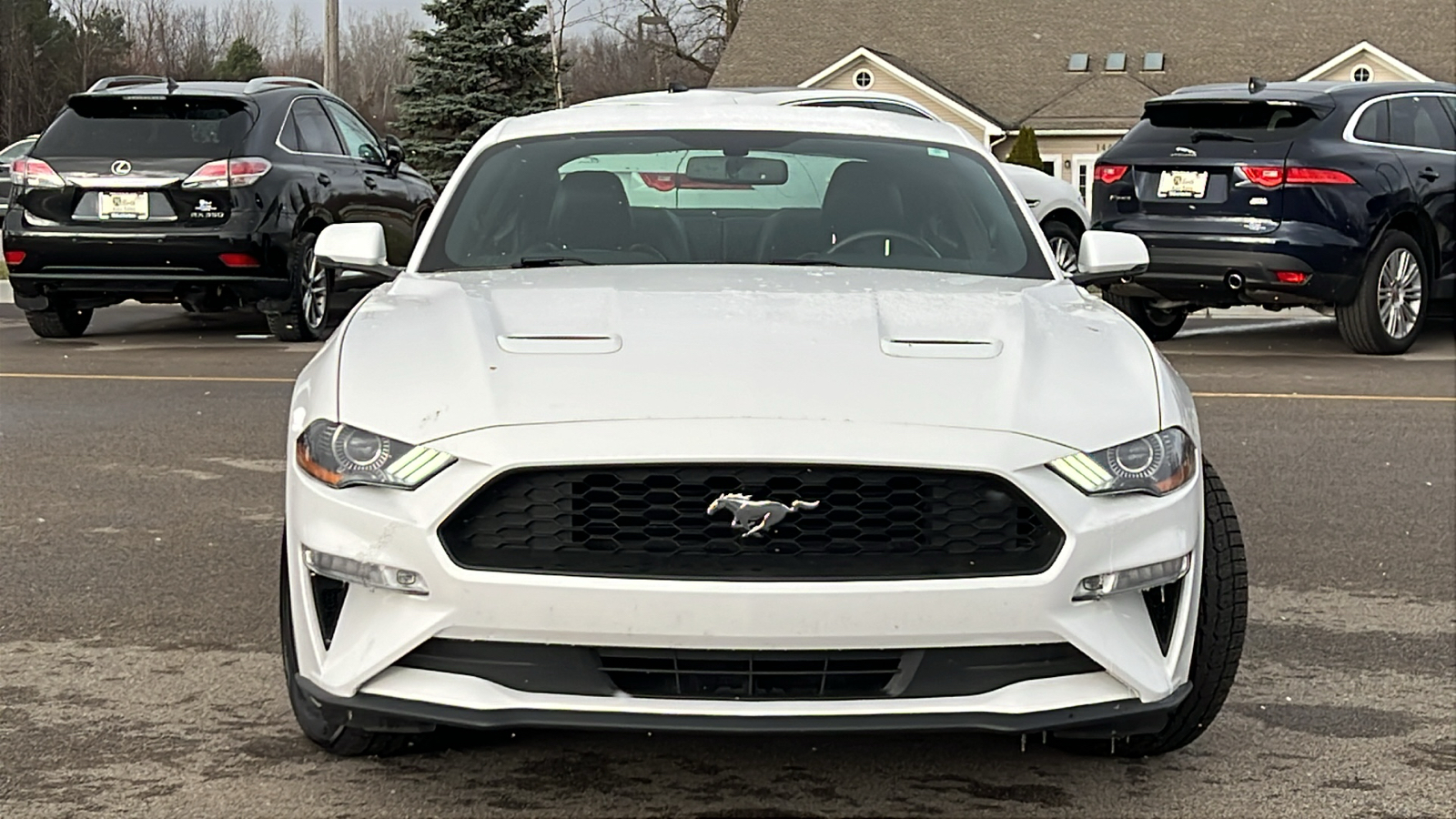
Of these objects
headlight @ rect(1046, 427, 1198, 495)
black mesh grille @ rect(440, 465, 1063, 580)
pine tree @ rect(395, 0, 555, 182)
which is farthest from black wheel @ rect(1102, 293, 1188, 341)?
pine tree @ rect(395, 0, 555, 182)

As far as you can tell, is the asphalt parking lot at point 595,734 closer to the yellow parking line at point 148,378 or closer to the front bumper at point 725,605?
the front bumper at point 725,605

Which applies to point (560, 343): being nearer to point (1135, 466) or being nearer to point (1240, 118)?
point (1135, 466)

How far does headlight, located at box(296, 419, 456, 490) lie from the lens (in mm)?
3609

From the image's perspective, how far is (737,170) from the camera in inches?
218

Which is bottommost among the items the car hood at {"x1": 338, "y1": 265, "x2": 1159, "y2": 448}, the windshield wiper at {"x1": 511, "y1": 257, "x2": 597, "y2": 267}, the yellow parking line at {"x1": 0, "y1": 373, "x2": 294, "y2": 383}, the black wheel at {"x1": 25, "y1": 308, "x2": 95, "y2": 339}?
the black wheel at {"x1": 25, "y1": 308, "x2": 95, "y2": 339}

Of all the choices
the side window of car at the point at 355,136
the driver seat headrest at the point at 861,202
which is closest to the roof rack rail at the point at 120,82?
the side window of car at the point at 355,136

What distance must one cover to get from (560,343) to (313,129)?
9962 millimetres

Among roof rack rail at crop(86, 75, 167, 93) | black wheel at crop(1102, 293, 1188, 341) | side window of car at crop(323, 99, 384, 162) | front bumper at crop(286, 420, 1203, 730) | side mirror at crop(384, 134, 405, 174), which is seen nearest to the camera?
front bumper at crop(286, 420, 1203, 730)

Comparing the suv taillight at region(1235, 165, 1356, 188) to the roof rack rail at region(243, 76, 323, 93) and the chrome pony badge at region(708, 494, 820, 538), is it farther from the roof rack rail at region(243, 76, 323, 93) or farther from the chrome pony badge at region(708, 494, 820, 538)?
the chrome pony badge at region(708, 494, 820, 538)

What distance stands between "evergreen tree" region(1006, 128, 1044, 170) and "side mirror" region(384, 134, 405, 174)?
2643 centimetres

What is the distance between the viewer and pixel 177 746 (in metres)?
4.34

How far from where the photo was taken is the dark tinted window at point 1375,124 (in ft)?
40.5

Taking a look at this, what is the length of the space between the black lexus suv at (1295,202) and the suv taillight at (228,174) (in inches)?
216

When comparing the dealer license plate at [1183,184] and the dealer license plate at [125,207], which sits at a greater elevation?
the dealer license plate at [1183,184]
